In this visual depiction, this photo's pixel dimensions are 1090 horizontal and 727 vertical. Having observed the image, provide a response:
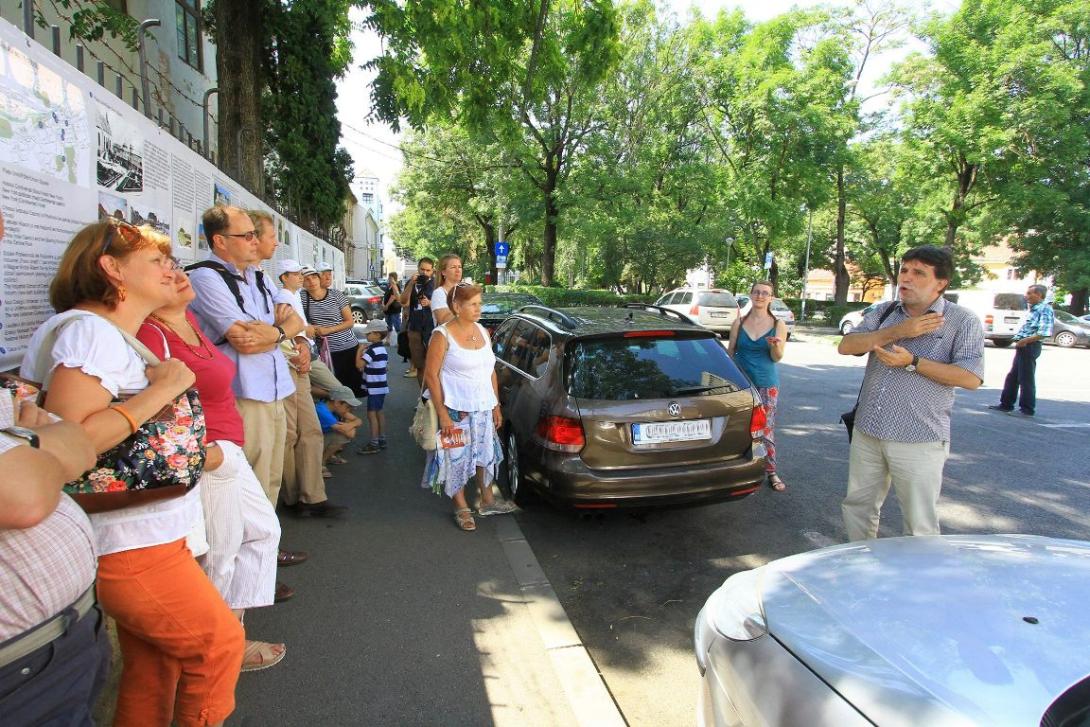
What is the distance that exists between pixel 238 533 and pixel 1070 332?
2670 centimetres

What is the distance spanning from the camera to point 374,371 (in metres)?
6.15

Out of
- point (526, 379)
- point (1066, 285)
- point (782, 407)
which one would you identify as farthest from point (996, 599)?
point (1066, 285)

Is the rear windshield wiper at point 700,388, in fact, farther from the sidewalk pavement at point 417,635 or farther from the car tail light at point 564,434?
the sidewalk pavement at point 417,635

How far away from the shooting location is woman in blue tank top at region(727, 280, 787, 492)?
512 centimetres

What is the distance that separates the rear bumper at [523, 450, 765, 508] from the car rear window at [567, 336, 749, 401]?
477 millimetres

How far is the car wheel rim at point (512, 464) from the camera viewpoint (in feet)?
15.0

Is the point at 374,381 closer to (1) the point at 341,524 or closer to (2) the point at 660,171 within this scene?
(1) the point at 341,524

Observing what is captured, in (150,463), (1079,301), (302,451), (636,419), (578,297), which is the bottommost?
(302,451)

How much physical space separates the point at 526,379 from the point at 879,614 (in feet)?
10.2

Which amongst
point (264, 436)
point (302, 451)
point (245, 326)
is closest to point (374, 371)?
point (302, 451)

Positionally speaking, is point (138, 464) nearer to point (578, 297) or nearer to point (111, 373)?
point (111, 373)

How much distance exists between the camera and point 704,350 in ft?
14.1

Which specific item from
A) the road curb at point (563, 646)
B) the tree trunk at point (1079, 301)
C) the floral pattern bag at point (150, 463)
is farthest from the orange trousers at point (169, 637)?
the tree trunk at point (1079, 301)

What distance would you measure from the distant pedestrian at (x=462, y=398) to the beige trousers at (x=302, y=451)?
83cm
